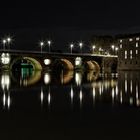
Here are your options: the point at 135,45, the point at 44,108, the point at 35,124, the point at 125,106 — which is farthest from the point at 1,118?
the point at 135,45

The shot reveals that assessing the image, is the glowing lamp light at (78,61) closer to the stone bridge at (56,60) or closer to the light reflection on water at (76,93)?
the stone bridge at (56,60)

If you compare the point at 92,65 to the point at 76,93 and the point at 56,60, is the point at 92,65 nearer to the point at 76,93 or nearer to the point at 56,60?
the point at 56,60

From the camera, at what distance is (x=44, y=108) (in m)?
21.7

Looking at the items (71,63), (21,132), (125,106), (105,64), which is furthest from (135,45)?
(21,132)

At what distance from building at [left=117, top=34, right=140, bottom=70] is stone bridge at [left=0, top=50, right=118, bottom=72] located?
4567 mm

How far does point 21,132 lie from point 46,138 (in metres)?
1.47

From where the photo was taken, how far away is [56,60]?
10975 cm

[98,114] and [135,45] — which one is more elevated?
[135,45]

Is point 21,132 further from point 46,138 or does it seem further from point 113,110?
point 113,110

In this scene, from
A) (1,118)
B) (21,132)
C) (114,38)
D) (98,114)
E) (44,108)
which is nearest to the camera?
(21,132)

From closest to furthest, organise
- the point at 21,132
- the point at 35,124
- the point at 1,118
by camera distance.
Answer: the point at 21,132 → the point at 35,124 → the point at 1,118

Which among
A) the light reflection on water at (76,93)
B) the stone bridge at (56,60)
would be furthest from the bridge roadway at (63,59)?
the light reflection on water at (76,93)

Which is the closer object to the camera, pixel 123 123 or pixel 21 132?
pixel 21 132

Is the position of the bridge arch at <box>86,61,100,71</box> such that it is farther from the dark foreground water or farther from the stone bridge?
the dark foreground water
